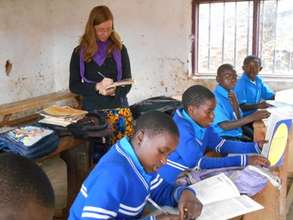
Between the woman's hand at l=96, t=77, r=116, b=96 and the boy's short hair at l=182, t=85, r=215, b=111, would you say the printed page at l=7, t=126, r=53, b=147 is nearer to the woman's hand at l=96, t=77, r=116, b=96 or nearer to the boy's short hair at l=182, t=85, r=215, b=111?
the woman's hand at l=96, t=77, r=116, b=96

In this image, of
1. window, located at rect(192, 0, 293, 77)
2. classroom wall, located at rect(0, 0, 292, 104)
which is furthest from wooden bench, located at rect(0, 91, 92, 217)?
window, located at rect(192, 0, 293, 77)

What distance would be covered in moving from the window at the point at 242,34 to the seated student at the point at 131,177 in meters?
3.54

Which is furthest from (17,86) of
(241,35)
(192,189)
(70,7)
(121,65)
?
(192,189)

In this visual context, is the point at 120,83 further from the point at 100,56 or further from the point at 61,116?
the point at 61,116

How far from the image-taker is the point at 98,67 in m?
3.05

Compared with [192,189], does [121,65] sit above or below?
above

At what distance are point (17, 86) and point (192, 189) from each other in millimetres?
3703

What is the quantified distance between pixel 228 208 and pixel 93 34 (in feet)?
5.81

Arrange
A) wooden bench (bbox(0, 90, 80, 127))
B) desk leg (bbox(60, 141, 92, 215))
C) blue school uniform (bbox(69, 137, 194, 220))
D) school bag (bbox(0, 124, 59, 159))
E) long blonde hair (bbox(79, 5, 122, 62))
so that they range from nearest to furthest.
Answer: blue school uniform (bbox(69, 137, 194, 220)) → school bag (bbox(0, 124, 59, 159)) → long blonde hair (bbox(79, 5, 122, 62)) → desk leg (bbox(60, 141, 92, 215)) → wooden bench (bbox(0, 90, 80, 127))

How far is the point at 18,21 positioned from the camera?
4.87m

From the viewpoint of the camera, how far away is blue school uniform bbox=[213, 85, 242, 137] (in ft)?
9.35

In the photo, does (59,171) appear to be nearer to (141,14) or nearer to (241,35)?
(141,14)

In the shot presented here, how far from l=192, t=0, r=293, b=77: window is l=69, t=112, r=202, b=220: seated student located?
354 cm

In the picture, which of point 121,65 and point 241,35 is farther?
point 241,35
